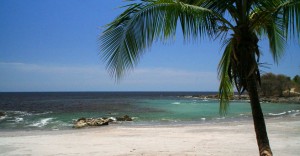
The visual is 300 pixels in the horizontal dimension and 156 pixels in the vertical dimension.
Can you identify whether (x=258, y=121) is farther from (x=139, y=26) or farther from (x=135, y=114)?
(x=135, y=114)

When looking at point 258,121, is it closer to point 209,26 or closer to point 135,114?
point 209,26

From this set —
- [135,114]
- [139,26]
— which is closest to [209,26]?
[139,26]

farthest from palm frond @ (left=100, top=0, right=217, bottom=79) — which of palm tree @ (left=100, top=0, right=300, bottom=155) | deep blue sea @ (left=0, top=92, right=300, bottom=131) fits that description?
deep blue sea @ (left=0, top=92, right=300, bottom=131)

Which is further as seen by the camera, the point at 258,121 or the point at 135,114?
the point at 135,114

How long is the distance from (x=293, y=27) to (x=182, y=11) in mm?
1271

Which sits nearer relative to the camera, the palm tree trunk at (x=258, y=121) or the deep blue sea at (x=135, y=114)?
the palm tree trunk at (x=258, y=121)

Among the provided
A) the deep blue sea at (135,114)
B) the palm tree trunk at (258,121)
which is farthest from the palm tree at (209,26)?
the deep blue sea at (135,114)

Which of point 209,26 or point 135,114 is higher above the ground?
point 209,26

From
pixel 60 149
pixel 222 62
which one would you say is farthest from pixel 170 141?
pixel 222 62

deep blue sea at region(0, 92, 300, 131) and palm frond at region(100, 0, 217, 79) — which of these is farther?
deep blue sea at region(0, 92, 300, 131)

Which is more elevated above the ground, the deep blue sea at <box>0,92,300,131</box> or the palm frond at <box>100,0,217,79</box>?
the palm frond at <box>100,0,217,79</box>

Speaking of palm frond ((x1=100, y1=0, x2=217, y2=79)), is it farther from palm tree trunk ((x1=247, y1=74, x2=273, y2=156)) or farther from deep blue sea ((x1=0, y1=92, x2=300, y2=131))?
deep blue sea ((x1=0, y1=92, x2=300, y2=131))

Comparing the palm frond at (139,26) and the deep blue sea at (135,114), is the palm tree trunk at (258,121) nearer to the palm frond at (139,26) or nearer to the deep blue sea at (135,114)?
the palm frond at (139,26)

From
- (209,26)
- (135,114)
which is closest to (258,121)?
(209,26)
